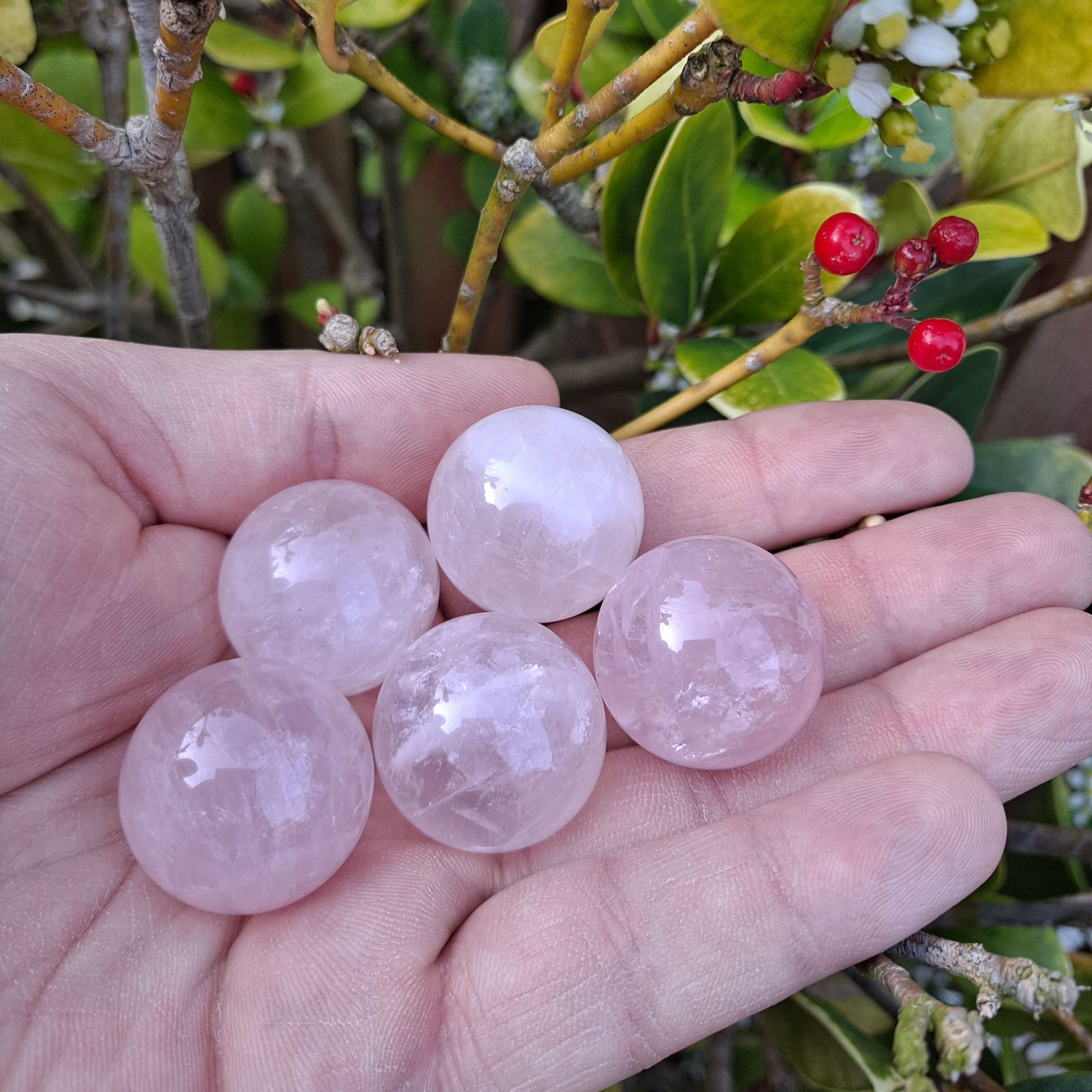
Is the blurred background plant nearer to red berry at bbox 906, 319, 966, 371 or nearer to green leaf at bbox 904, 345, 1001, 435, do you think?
green leaf at bbox 904, 345, 1001, 435

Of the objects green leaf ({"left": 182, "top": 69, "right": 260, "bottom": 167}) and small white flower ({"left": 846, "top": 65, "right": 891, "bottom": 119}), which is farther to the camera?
green leaf ({"left": 182, "top": 69, "right": 260, "bottom": 167})

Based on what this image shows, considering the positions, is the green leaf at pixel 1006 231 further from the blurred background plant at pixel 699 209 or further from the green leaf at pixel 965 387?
the green leaf at pixel 965 387

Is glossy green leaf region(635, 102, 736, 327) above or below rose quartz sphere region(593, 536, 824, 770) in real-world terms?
above

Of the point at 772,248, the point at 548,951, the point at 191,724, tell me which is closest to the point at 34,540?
the point at 191,724

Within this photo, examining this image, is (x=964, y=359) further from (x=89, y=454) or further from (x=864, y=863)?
(x=89, y=454)

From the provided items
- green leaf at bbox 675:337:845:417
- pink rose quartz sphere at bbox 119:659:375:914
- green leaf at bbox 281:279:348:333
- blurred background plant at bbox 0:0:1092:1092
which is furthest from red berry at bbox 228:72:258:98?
pink rose quartz sphere at bbox 119:659:375:914

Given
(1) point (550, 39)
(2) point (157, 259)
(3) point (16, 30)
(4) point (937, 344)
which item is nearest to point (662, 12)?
(1) point (550, 39)
